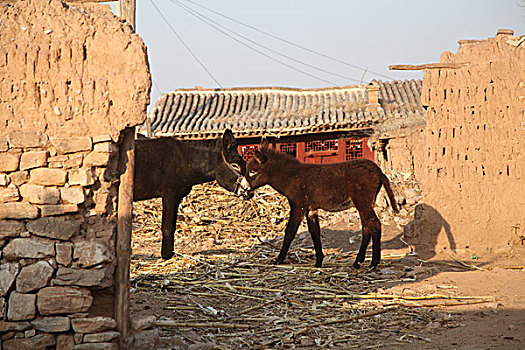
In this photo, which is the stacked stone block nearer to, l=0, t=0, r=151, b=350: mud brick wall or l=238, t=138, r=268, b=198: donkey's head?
l=0, t=0, r=151, b=350: mud brick wall

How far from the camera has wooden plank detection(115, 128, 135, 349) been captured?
4.32m

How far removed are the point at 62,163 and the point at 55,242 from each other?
0.63m

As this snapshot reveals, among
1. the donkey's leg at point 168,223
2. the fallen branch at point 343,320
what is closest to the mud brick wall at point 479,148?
the fallen branch at point 343,320

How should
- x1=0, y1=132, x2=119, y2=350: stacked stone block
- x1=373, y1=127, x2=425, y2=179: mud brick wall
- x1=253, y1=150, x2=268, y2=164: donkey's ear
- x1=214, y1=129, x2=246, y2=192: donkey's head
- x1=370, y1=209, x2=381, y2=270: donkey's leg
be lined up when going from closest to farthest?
1. x1=0, y1=132, x2=119, y2=350: stacked stone block
2. x1=370, y1=209, x2=381, y2=270: donkey's leg
3. x1=253, y1=150, x2=268, y2=164: donkey's ear
4. x1=214, y1=129, x2=246, y2=192: donkey's head
5. x1=373, y1=127, x2=425, y2=179: mud brick wall

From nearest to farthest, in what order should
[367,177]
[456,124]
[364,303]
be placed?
[364,303] → [367,177] → [456,124]

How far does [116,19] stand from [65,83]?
687 millimetres

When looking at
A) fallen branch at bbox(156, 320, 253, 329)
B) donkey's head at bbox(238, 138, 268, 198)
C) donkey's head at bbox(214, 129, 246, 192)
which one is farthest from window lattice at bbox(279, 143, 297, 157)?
fallen branch at bbox(156, 320, 253, 329)

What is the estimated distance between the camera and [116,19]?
4.48m

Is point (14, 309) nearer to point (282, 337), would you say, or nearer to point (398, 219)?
point (282, 337)

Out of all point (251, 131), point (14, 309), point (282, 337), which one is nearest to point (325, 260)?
point (282, 337)

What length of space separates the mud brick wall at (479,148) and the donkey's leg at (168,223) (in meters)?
4.09

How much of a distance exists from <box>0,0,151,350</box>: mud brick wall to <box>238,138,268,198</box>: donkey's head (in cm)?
402

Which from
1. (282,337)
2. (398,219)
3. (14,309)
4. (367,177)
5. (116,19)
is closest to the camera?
(14,309)

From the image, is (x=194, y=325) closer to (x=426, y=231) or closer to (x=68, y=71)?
(x=68, y=71)
